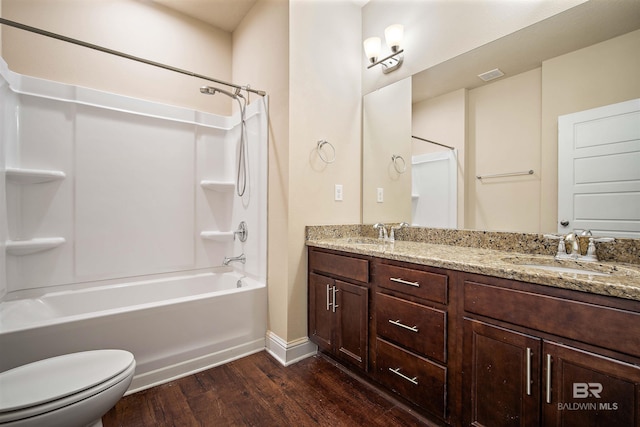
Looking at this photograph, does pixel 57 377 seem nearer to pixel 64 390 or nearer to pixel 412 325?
pixel 64 390

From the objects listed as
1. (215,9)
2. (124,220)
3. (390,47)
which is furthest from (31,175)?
(390,47)

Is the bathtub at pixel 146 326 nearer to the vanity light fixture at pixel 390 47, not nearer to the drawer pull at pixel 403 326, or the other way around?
the drawer pull at pixel 403 326

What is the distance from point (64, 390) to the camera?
108 cm

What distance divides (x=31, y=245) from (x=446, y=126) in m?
2.91

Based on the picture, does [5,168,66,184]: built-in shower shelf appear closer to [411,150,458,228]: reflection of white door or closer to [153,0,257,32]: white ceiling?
[153,0,257,32]: white ceiling

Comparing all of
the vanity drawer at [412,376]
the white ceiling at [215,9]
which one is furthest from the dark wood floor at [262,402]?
the white ceiling at [215,9]

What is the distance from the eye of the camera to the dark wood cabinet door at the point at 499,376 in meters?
1.01

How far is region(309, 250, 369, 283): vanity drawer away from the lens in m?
1.68

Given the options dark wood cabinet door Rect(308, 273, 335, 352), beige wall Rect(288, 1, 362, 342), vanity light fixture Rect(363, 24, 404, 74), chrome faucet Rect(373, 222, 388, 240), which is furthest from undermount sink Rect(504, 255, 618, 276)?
vanity light fixture Rect(363, 24, 404, 74)

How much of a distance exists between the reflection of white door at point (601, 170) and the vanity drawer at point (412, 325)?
0.82 metres

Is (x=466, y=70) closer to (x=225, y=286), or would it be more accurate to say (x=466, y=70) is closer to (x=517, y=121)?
(x=517, y=121)

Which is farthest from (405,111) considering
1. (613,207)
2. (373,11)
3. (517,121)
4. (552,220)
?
(613,207)

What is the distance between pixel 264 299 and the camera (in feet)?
7.16

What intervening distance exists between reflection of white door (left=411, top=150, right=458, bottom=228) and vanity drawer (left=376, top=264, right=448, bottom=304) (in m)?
0.65
